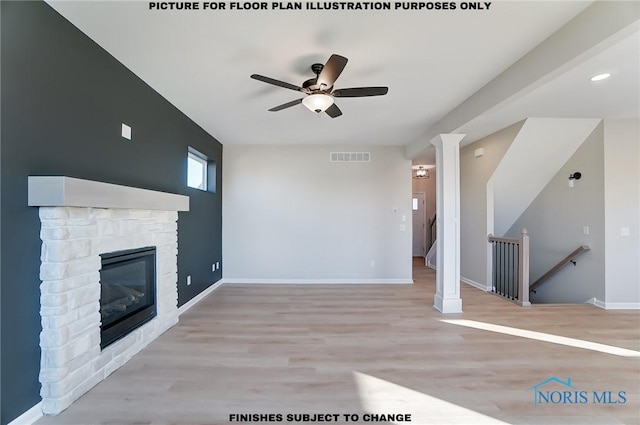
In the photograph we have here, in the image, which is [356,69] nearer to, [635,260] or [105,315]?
[105,315]

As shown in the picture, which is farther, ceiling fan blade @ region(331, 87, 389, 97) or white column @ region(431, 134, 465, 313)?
white column @ region(431, 134, 465, 313)

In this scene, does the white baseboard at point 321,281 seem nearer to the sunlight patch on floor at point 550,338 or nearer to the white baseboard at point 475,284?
the white baseboard at point 475,284

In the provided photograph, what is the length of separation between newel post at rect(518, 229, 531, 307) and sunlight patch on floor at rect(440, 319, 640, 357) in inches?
45.6

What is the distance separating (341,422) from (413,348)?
1.30 metres

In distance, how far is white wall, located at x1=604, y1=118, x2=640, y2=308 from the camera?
4.09m

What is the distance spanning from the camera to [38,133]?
1896 millimetres

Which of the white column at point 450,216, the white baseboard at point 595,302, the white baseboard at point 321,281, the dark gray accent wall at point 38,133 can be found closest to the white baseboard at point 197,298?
the white baseboard at point 321,281

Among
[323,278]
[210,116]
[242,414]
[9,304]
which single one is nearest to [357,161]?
[323,278]

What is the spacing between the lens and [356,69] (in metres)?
2.69

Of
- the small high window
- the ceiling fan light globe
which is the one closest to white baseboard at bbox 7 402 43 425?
the ceiling fan light globe

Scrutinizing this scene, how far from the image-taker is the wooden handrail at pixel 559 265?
4383mm

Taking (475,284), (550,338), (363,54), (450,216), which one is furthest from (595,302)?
(363,54)

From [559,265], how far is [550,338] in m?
2.14

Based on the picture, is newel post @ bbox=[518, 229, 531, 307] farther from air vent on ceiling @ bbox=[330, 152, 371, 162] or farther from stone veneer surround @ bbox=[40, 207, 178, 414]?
stone veneer surround @ bbox=[40, 207, 178, 414]
